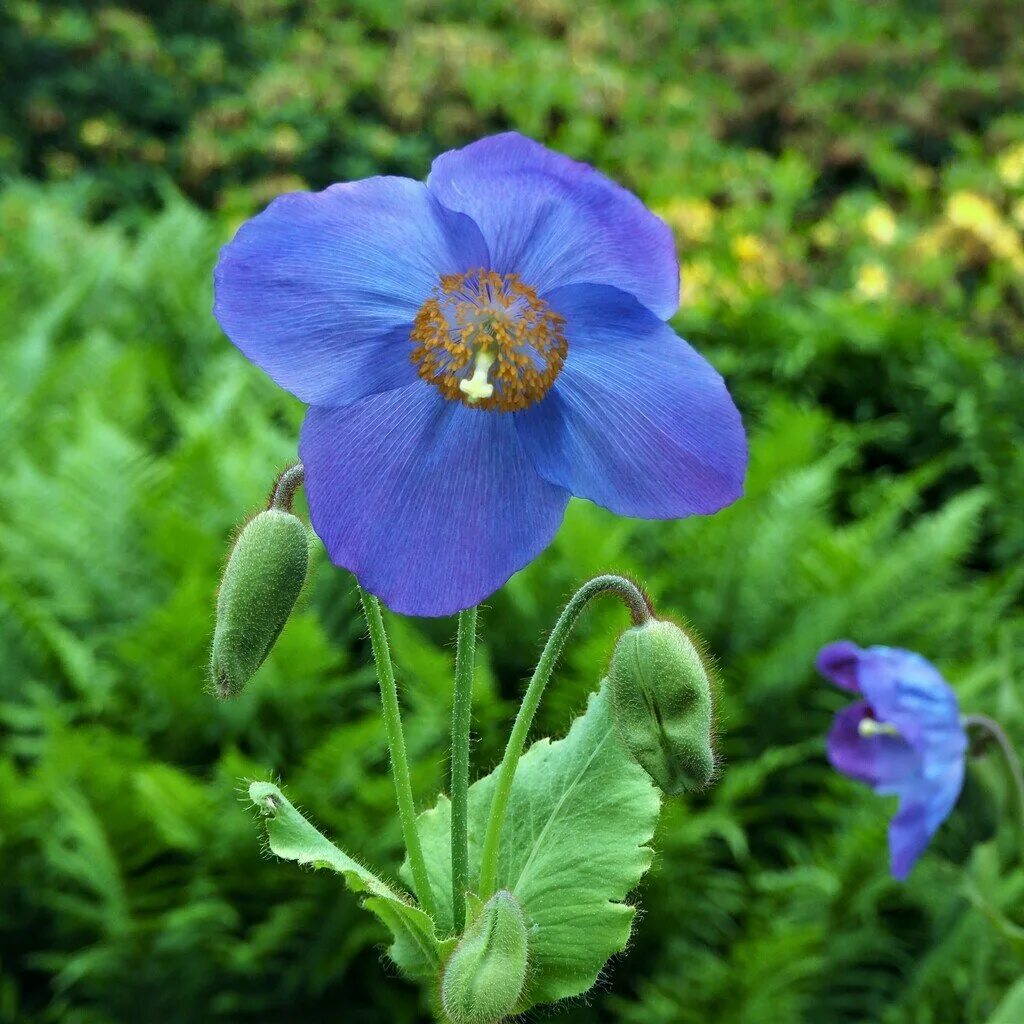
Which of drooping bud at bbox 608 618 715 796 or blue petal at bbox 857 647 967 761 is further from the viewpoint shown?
blue petal at bbox 857 647 967 761

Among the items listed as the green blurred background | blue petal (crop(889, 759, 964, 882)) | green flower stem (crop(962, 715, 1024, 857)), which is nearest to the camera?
blue petal (crop(889, 759, 964, 882))

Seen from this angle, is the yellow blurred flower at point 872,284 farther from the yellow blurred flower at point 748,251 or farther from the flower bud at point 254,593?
the flower bud at point 254,593

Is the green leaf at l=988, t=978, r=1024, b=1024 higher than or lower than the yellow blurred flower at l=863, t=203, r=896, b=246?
higher

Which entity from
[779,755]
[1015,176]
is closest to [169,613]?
[779,755]

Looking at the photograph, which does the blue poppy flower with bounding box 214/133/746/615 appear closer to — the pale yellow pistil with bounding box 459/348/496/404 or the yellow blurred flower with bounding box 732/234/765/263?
the pale yellow pistil with bounding box 459/348/496/404

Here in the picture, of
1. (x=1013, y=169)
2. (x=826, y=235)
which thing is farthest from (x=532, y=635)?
(x=1013, y=169)

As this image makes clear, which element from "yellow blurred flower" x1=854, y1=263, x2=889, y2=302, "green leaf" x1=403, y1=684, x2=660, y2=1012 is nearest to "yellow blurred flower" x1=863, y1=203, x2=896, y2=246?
"yellow blurred flower" x1=854, y1=263, x2=889, y2=302
